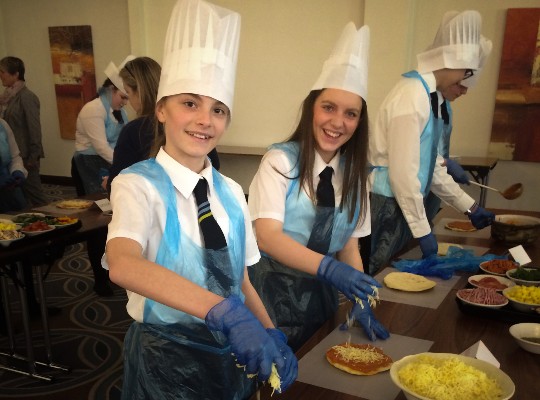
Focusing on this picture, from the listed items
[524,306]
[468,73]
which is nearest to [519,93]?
[468,73]

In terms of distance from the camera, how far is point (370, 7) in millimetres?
4621

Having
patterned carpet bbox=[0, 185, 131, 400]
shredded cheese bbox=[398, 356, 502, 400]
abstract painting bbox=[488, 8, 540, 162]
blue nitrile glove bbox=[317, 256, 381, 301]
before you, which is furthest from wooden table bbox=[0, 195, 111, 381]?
abstract painting bbox=[488, 8, 540, 162]

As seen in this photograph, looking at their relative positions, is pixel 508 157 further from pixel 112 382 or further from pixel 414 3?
pixel 112 382

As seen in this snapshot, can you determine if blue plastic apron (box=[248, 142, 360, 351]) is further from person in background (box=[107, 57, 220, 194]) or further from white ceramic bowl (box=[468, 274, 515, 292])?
person in background (box=[107, 57, 220, 194])

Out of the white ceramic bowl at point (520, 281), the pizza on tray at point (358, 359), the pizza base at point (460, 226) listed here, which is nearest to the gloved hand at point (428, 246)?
the white ceramic bowl at point (520, 281)

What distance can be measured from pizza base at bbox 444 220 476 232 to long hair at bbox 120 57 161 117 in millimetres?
1597

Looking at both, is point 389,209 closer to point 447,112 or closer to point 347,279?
point 447,112

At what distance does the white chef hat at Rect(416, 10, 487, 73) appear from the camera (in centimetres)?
226

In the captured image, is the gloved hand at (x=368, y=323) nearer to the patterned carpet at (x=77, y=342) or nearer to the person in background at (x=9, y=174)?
the patterned carpet at (x=77, y=342)

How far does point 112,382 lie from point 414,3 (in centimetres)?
412

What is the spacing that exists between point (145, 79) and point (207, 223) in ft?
4.71

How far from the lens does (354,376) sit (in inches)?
42.7

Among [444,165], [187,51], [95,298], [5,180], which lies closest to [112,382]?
[95,298]

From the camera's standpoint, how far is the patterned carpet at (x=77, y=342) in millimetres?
2252
